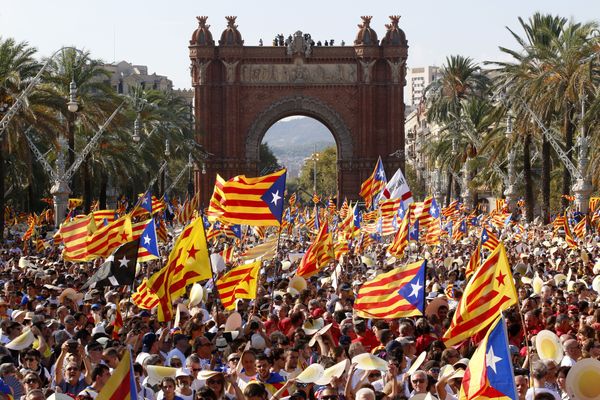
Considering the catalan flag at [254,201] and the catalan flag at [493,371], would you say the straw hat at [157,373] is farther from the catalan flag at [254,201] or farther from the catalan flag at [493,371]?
the catalan flag at [254,201]

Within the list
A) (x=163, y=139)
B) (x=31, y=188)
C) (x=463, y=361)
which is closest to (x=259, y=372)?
(x=463, y=361)

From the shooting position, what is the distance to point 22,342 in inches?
493

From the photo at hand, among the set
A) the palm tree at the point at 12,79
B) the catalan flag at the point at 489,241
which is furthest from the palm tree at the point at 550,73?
the palm tree at the point at 12,79

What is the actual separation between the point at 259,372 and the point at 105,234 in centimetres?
1158

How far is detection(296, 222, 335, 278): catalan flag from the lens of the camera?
69.7ft

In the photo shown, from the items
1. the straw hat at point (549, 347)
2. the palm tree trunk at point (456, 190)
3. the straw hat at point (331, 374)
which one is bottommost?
the palm tree trunk at point (456, 190)

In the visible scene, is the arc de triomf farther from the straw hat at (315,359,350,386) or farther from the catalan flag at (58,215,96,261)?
the straw hat at (315,359,350,386)

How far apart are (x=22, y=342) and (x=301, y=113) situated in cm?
6963

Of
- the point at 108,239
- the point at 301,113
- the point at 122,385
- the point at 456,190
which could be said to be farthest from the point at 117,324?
the point at 456,190

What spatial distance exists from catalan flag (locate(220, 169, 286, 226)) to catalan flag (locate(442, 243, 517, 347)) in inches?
284

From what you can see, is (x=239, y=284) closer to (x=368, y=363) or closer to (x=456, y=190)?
(x=368, y=363)

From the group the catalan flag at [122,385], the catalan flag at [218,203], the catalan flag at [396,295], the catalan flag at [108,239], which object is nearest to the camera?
the catalan flag at [122,385]

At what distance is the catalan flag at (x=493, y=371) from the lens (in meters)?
8.51

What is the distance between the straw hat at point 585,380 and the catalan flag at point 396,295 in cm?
422
